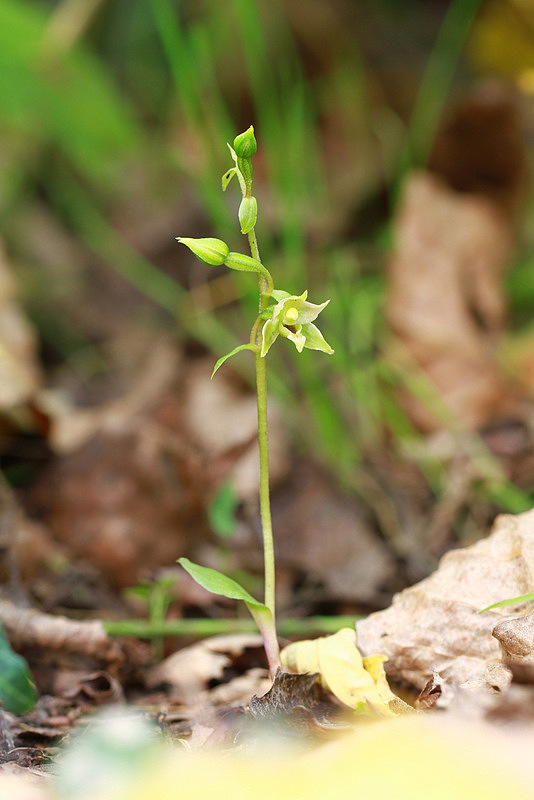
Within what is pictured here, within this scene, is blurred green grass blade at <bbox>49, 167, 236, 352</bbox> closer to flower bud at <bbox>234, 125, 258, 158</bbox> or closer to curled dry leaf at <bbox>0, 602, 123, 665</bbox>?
curled dry leaf at <bbox>0, 602, 123, 665</bbox>

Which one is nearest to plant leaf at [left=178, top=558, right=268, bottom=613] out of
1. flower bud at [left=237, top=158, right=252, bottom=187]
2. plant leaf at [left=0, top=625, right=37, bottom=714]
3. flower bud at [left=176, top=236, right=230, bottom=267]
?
plant leaf at [left=0, top=625, right=37, bottom=714]

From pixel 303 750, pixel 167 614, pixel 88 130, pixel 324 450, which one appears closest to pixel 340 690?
pixel 303 750

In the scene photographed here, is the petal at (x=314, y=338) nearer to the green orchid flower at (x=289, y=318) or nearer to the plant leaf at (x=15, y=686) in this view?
the green orchid flower at (x=289, y=318)

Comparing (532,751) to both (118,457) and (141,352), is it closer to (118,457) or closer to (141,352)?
(118,457)

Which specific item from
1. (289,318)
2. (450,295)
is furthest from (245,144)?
(450,295)

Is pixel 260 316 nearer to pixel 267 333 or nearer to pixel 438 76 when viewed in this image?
pixel 267 333

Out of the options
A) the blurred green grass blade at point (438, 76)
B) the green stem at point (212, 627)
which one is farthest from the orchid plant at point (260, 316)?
the blurred green grass blade at point (438, 76)
